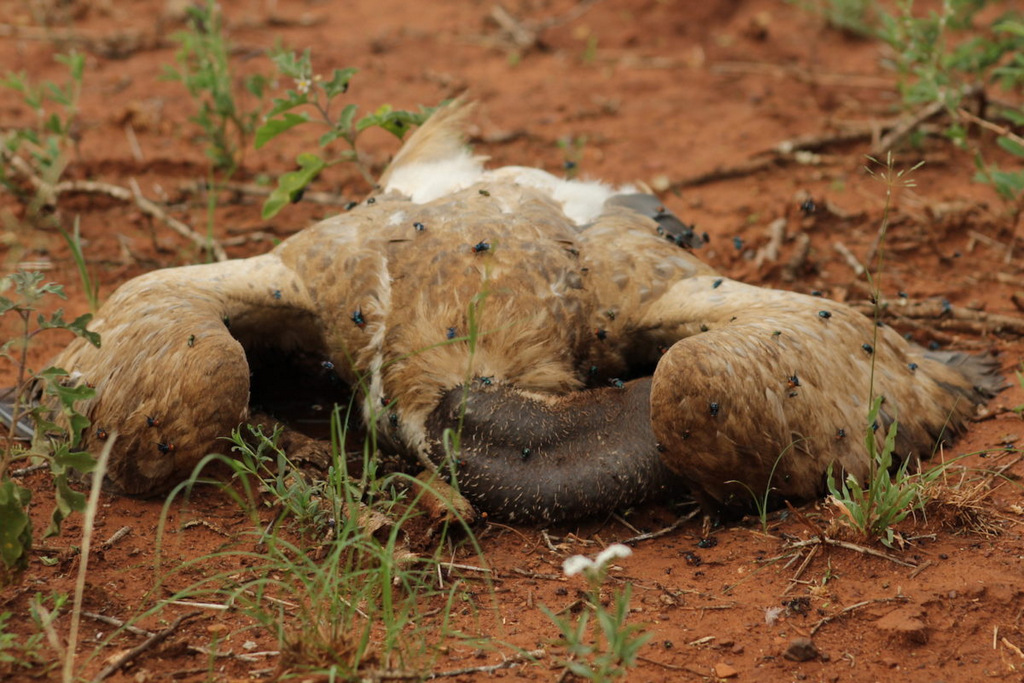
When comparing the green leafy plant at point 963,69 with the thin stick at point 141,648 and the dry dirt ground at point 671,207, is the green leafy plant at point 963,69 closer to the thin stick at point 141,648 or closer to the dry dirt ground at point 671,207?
the dry dirt ground at point 671,207

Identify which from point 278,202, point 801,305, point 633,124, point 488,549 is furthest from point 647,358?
point 633,124

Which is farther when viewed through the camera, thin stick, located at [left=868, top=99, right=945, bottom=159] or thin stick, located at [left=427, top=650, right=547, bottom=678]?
thin stick, located at [left=868, top=99, right=945, bottom=159]

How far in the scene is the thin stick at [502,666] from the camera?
2.70 metres

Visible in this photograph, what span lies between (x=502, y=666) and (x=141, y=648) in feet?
2.75

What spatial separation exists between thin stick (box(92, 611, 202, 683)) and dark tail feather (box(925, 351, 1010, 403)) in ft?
9.15

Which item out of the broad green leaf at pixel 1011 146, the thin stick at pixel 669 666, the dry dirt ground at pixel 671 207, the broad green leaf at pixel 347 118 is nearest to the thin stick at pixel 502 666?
the dry dirt ground at pixel 671 207

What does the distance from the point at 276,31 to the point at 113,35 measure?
1107mm

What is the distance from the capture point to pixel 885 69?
7629 millimetres

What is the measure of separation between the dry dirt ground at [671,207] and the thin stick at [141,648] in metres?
0.02

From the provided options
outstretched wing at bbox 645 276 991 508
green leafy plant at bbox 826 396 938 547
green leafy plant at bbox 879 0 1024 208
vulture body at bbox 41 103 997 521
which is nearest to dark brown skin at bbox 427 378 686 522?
A: vulture body at bbox 41 103 997 521

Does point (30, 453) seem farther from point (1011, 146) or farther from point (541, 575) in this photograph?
point (1011, 146)

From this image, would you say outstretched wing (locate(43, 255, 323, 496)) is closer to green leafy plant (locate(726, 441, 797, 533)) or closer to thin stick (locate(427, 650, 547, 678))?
thin stick (locate(427, 650, 547, 678))

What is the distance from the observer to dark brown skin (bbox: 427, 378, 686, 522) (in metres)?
3.49

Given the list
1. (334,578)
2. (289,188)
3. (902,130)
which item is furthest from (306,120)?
(902,130)
